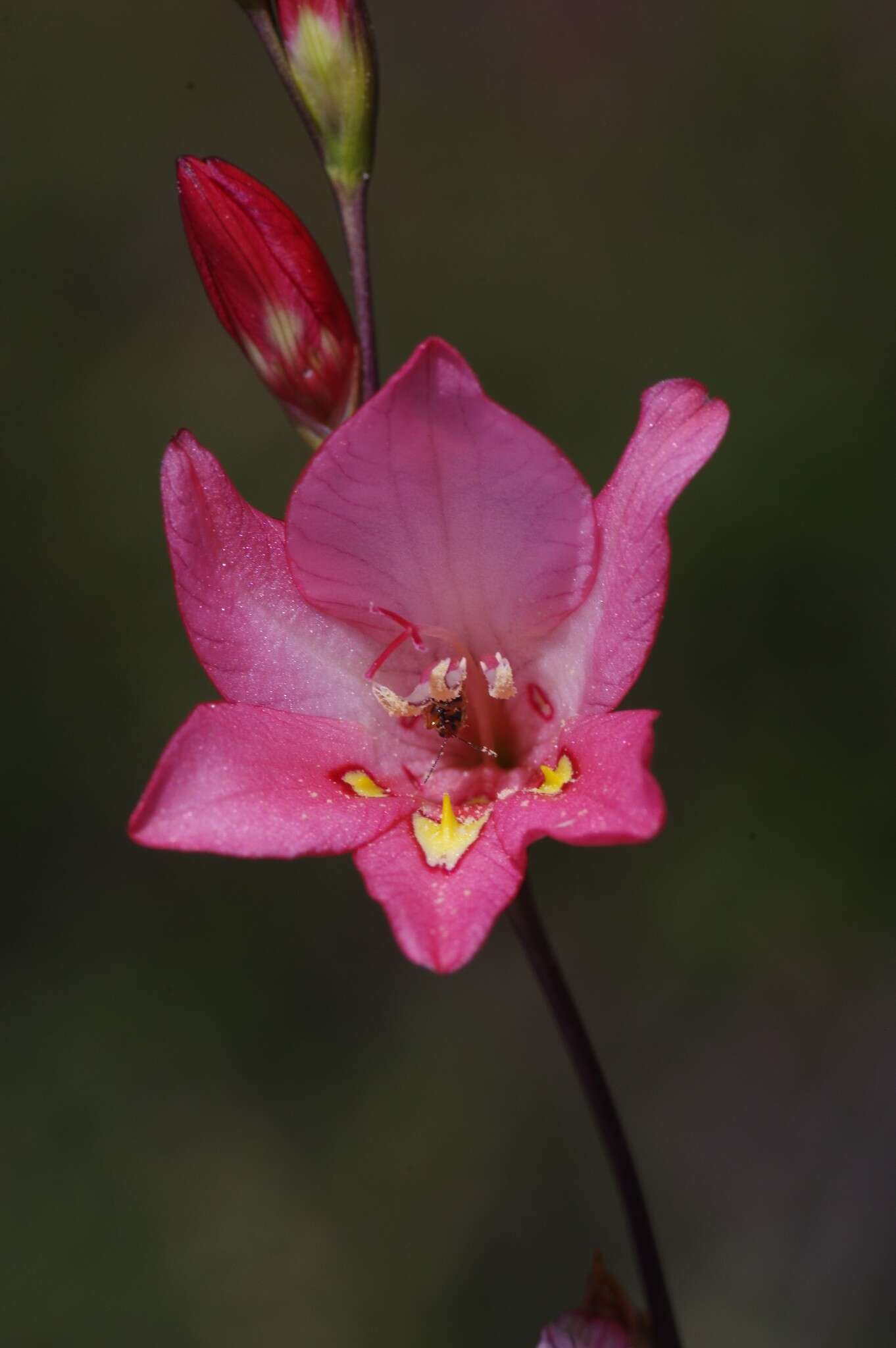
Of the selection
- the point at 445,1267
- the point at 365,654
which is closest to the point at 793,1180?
the point at 445,1267

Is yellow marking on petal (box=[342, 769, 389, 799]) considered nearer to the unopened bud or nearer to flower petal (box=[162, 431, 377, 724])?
flower petal (box=[162, 431, 377, 724])

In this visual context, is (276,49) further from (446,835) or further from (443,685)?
(446,835)

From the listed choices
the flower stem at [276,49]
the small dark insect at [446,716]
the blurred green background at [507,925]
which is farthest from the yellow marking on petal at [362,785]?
the blurred green background at [507,925]

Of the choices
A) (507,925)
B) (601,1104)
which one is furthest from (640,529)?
(507,925)

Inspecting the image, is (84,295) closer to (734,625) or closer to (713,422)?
(734,625)

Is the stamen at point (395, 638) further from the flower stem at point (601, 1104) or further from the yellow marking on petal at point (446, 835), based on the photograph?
the flower stem at point (601, 1104)

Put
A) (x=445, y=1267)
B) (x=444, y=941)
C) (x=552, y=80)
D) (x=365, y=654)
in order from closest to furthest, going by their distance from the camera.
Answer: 1. (x=444, y=941)
2. (x=365, y=654)
3. (x=445, y=1267)
4. (x=552, y=80)
